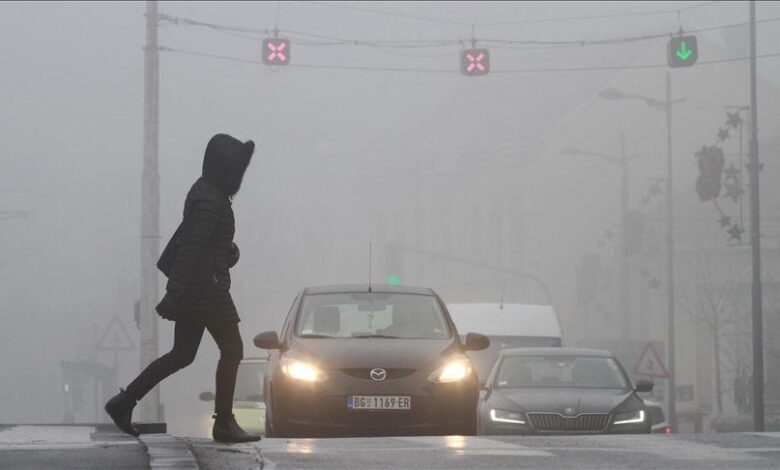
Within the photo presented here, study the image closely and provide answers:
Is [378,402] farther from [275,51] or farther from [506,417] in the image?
[275,51]

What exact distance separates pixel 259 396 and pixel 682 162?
63262mm

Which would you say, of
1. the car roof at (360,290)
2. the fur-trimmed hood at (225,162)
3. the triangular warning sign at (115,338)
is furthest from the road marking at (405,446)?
the triangular warning sign at (115,338)

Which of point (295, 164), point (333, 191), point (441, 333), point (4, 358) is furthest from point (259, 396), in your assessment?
point (295, 164)

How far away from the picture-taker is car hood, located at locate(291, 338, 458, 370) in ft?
49.4

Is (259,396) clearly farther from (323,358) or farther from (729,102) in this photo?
(729,102)

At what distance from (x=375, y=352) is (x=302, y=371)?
1.85ft

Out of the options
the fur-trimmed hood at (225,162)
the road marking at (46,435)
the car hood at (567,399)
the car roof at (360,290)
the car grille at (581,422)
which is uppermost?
the fur-trimmed hood at (225,162)

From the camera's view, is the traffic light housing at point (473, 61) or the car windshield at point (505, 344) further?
the traffic light housing at point (473, 61)

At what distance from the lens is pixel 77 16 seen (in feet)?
575

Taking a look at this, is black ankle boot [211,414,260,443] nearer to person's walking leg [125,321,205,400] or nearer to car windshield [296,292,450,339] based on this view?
person's walking leg [125,321,205,400]

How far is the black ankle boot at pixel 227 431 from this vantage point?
11.7 metres

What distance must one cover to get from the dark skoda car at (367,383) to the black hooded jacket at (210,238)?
11.5 feet

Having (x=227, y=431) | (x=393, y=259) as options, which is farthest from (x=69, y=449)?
(x=393, y=259)

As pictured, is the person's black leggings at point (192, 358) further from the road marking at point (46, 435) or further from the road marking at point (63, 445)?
the road marking at point (63, 445)
